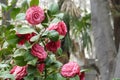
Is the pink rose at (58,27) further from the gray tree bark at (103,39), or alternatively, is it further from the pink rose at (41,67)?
the gray tree bark at (103,39)

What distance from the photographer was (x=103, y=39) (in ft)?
14.8

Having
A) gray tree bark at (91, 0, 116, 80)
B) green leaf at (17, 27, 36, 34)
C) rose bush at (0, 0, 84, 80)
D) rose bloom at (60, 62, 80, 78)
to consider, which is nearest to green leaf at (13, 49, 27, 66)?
rose bush at (0, 0, 84, 80)

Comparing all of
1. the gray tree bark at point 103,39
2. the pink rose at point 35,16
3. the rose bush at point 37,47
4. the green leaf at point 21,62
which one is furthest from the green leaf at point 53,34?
the gray tree bark at point 103,39

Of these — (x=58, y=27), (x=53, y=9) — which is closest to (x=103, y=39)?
(x=53, y=9)

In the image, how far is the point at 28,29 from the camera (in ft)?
5.83

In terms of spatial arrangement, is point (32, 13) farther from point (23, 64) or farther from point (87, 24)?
point (87, 24)

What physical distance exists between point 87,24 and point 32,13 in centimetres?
533

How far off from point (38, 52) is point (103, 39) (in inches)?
112

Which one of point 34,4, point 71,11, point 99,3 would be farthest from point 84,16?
point 34,4

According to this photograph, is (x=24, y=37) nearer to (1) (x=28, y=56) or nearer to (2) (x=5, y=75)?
(1) (x=28, y=56)

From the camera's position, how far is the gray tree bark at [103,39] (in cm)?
444

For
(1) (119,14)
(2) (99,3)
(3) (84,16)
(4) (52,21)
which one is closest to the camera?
(4) (52,21)

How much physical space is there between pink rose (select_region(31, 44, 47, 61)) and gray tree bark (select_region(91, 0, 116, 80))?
2678mm

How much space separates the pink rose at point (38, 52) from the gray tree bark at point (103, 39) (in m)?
2.68
